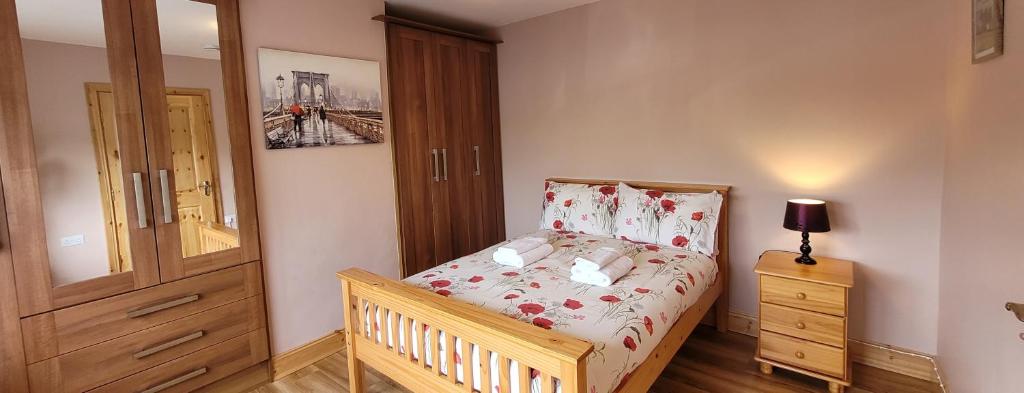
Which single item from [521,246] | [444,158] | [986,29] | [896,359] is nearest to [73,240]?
[521,246]

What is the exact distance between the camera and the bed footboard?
1.45 meters

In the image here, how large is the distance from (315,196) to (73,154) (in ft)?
3.63

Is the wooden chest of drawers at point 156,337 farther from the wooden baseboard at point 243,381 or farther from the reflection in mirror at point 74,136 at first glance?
the reflection in mirror at point 74,136

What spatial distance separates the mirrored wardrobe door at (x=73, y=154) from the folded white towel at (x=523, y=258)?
5.58 ft

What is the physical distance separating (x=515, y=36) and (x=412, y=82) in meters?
1.05

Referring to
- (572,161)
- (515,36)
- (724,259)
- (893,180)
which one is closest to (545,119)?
(572,161)

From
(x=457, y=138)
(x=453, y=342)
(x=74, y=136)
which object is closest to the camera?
(x=453, y=342)

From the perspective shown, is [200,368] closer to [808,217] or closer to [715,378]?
[715,378]

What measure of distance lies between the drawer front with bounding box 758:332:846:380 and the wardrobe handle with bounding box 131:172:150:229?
3112 mm

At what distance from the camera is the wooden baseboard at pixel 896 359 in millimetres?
2393

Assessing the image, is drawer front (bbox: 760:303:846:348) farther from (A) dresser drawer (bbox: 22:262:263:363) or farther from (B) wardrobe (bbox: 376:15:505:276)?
(A) dresser drawer (bbox: 22:262:263:363)

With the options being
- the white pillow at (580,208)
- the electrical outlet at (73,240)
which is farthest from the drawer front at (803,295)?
the electrical outlet at (73,240)

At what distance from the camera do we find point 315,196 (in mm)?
2822

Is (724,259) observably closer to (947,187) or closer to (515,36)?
(947,187)
